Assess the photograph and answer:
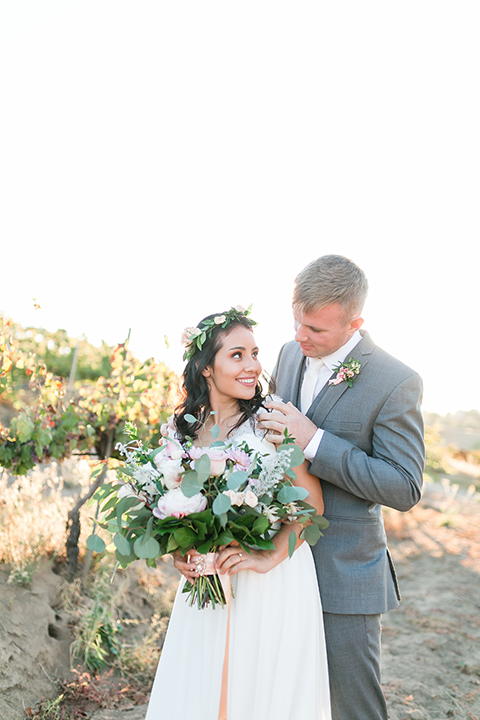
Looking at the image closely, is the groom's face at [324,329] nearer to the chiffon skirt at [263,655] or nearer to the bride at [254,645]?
the bride at [254,645]

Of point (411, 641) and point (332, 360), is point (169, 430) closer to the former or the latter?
point (332, 360)

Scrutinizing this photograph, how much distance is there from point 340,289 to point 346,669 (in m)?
1.76

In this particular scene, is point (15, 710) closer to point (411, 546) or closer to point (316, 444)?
point (316, 444)

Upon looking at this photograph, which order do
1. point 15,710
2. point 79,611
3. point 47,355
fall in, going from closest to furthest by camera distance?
1. point 15,710
2. point 79,611
3. point 47,355

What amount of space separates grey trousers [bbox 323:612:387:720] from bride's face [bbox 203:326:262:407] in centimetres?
112

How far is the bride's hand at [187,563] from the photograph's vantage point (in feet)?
7.34

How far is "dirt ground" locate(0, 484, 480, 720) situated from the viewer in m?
3.55

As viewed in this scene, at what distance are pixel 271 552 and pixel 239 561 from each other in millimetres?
153

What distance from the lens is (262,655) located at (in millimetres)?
2324

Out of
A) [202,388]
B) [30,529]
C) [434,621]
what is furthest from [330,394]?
[434,621]

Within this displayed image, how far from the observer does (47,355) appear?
12961mm

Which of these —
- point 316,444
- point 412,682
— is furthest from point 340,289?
point 412,682

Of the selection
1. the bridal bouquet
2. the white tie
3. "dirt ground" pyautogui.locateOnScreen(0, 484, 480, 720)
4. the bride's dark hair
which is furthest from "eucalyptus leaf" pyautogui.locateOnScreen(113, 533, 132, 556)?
"dirt ground" pyautogui.locateOnScreen(0, 484, 480, 720)

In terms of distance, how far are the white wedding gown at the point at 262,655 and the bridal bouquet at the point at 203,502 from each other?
0.70ft
